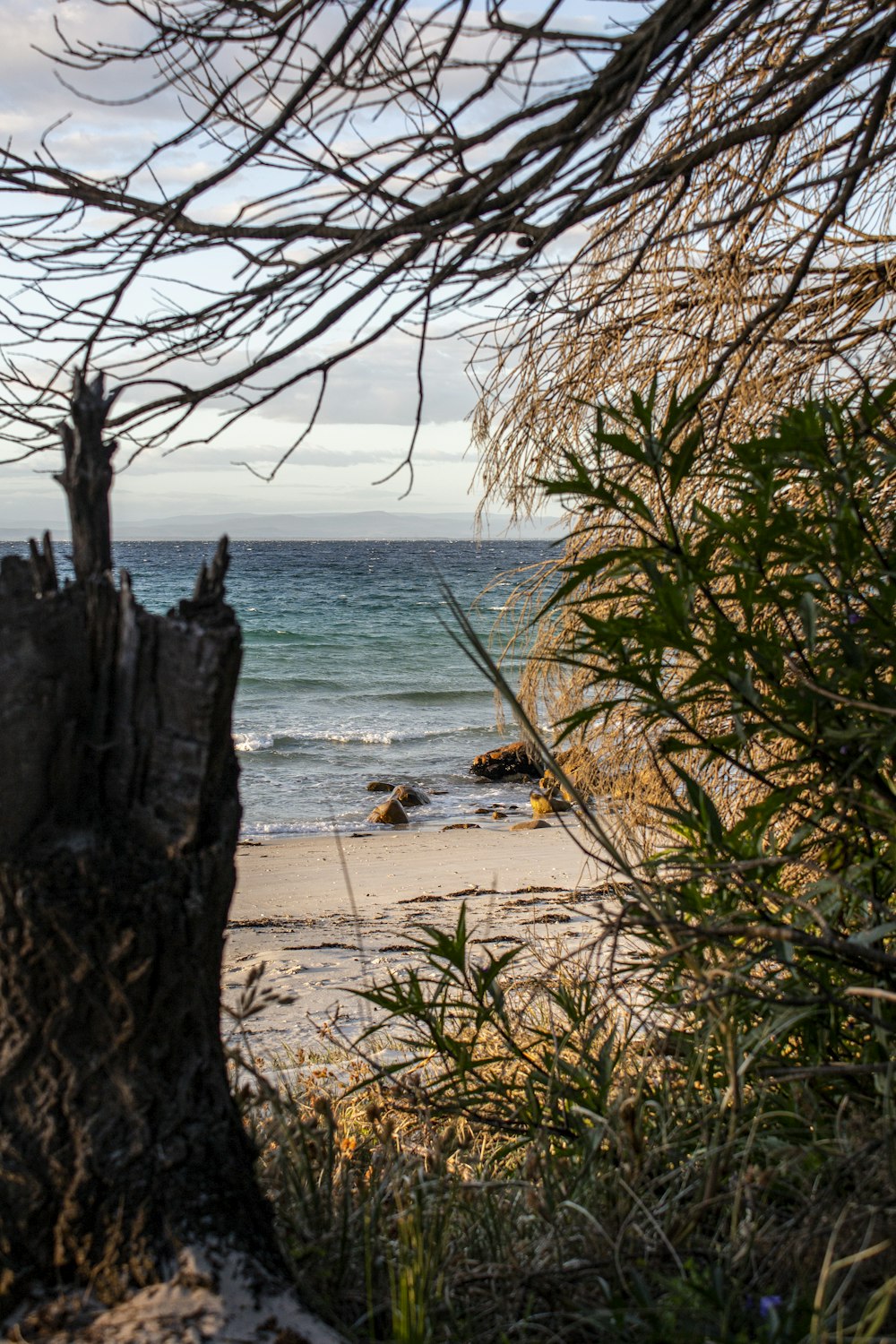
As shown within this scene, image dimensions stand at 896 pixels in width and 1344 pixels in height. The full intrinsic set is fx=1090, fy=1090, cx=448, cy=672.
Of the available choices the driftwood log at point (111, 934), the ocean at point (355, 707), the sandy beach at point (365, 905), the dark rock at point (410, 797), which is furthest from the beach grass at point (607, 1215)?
the dark rock at point (410, 797)

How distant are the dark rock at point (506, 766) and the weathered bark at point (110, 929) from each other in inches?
557

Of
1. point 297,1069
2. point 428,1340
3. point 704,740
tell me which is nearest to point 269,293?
point 704,740

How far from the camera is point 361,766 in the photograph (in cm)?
1627

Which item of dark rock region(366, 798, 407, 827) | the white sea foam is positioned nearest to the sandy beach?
dark rock region(366, 798, 407, 827)

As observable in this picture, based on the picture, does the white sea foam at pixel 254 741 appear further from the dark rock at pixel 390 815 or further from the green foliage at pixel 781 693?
the green foliage at pixel 781 693

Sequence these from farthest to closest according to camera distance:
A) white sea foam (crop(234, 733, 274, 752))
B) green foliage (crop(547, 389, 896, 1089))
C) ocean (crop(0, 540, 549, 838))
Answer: white sea foam (crop(234, 733, 274, 752))
ocean (crop(0, 540, 549, 838))
green foliage (crop(547, 389, 896, 1089))

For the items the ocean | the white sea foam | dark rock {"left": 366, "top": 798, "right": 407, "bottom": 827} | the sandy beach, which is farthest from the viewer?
the white sea foam

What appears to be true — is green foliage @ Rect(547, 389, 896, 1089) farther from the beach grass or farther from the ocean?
the ocean

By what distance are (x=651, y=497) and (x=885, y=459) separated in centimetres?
158

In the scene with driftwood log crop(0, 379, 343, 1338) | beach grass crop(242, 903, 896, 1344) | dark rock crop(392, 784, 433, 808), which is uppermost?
driftwood log crop(0, 379, 343, 1338)

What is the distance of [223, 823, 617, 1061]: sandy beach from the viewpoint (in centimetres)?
579

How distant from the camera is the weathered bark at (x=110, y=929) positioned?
1546 mm

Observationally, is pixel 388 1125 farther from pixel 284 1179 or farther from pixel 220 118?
pixel 220 118

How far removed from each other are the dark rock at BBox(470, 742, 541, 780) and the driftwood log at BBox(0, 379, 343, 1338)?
14156 millimetres
